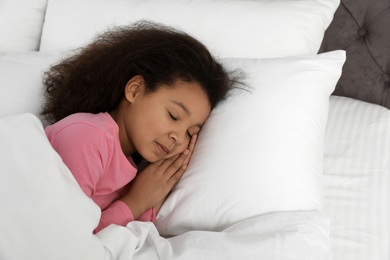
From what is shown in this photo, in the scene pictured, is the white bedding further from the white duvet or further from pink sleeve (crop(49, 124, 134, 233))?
pink sleeve (crop(49, 124, 134, 233))

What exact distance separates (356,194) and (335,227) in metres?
0.11

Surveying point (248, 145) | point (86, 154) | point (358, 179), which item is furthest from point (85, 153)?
point (358, 179)

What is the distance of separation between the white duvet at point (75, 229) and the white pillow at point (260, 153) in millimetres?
49

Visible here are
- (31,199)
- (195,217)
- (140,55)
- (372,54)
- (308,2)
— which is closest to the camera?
(31,199)

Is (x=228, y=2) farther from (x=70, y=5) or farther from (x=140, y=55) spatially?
(x=70, y=5)

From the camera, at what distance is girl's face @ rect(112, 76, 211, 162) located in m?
1.18

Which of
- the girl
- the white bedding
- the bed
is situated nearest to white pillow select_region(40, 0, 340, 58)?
the bed

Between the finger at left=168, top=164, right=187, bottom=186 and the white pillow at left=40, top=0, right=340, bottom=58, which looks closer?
the finger at left=168, top=164, right=187, bottom=186

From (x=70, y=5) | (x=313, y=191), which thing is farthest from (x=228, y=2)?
(x=313, y=191)

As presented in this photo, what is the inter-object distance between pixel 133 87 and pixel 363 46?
70cm

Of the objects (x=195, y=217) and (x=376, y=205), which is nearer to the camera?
(x=195, y=217)

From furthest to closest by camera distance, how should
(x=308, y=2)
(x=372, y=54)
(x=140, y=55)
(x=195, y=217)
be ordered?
(x=372, y=54) < (x=308, y=2) < (x=140, y=55) < (x=195, y=217)

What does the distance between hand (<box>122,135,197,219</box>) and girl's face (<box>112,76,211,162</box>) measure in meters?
0.02

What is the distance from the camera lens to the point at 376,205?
4.12 feet
